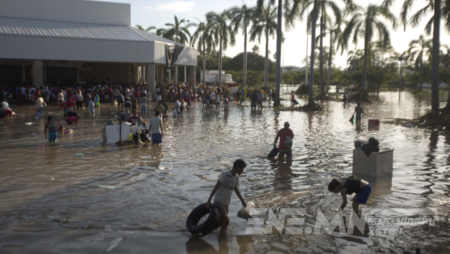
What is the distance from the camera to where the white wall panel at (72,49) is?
33.3 meters

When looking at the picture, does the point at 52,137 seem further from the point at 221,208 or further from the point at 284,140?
the point at 221,208

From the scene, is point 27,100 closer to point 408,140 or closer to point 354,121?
point 354,121

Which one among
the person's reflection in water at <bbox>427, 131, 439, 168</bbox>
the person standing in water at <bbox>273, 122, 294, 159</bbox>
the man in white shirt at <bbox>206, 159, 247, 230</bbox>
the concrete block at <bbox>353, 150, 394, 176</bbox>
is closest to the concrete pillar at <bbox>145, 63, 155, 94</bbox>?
the person's reflection in water at <bbox>427, 131, 439, 168</bbox>

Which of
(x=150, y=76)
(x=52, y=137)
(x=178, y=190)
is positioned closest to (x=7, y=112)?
(x=52, y=137)

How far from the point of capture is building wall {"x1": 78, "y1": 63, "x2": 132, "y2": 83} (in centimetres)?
4491

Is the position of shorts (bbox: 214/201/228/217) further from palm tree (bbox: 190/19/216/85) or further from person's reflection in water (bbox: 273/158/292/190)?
palm tree (bbox: 190/19/216/85)

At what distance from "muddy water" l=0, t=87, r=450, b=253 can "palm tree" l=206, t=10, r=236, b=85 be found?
4185 cm

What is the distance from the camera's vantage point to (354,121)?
24875mm

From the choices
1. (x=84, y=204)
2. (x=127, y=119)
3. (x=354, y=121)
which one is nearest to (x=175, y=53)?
(x=354, y=121)

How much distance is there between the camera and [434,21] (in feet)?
79.1

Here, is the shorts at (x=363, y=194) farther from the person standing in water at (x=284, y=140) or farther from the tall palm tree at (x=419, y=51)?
the tall palm tree at (x=419, y=51)

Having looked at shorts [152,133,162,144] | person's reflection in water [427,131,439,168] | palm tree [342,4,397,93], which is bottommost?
person's reflection in water [427,131,439,168]

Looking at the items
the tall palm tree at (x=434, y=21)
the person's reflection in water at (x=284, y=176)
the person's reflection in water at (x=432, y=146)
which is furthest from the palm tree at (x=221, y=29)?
the person's reflection in water at (x=284, y=176)

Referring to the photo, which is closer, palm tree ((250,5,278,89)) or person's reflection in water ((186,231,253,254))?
person's reflection in water ((186,231,253,254))
